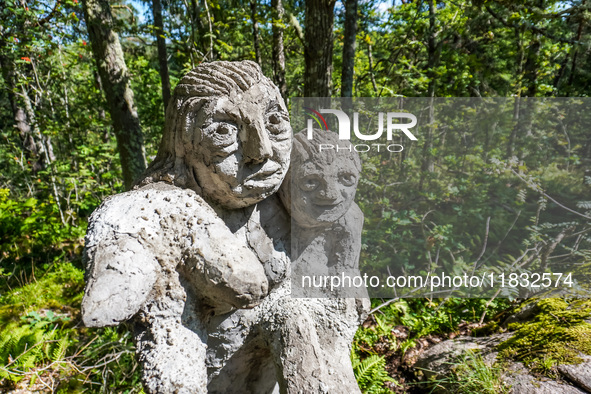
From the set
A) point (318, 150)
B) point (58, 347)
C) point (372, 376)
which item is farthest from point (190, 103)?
point (58, 347)

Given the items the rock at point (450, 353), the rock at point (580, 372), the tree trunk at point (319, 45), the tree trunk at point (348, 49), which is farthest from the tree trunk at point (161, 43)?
the rock at point (580, 372)

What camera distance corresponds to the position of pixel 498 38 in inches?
283

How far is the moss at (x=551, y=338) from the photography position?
97.3 inches

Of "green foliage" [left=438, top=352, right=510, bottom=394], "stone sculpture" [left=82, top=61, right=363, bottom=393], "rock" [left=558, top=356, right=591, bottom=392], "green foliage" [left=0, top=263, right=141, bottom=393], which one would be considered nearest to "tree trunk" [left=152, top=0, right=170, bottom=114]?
"green foliage" [left=0, top=263, right=141, bottom=393]

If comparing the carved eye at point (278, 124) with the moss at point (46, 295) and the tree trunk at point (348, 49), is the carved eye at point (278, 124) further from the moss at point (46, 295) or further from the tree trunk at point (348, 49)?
the moss at point (46, 295)

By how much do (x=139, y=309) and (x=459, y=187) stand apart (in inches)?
109

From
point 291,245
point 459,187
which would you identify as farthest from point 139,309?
point 459,187

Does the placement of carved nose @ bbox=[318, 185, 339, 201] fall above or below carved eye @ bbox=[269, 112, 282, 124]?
below

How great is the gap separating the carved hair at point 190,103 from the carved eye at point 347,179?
56 cm

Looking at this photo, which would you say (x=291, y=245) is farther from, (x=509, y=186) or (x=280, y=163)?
(x=509, y=186)

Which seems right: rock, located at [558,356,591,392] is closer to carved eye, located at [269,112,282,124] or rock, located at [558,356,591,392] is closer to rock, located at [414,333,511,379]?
rock, located at [414,333,511,379]

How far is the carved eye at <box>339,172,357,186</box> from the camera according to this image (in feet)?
5.83

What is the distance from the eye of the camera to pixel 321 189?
1.74m

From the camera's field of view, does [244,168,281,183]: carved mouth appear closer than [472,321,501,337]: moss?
Yes
